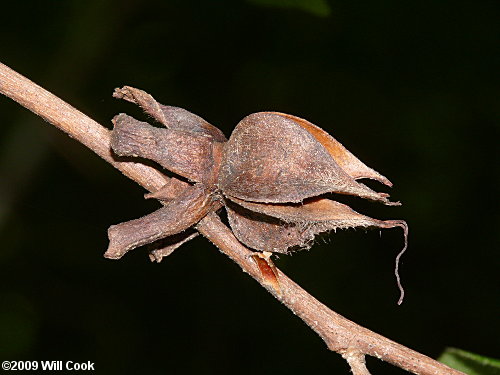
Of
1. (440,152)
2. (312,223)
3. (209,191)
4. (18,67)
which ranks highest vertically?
(18,67)

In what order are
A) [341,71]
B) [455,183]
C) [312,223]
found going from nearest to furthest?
1. [312,223]
2. [341,71]
3. [455,183]

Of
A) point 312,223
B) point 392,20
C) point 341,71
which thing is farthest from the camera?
point 341,71

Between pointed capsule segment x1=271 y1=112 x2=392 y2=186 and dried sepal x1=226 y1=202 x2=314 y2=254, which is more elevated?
pointed capsule segment x1=271 y1=112 x2=392 y2=186

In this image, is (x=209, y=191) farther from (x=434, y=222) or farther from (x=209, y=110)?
(x=434, y=222)

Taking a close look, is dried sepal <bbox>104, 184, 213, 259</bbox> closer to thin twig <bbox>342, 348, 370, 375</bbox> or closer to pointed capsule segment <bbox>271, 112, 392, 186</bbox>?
pointed capsule segment <bbox>271, 112, 392, 186</bbox>

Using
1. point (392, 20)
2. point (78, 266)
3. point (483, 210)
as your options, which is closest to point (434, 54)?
point (392, 20)

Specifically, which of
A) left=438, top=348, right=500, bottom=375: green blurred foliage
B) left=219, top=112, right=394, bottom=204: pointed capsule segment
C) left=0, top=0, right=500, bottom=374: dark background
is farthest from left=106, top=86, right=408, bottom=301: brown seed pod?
left=0, top=0, right=500, bottom=374: dark background

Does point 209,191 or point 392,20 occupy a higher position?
point 392,20

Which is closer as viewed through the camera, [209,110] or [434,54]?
[434,54]
